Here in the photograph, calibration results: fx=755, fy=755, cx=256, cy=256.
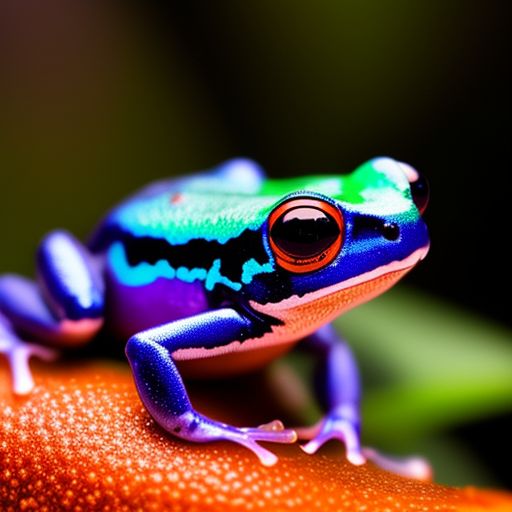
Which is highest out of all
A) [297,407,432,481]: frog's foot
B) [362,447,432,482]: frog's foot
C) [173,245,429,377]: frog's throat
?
[173,245,429,377]: frog's throat

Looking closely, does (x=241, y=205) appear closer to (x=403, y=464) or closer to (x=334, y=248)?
(x=334, y=248)

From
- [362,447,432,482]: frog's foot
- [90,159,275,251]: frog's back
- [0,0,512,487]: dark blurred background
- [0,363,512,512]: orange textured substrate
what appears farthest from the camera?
[0,0,512,487]: dark blurred background

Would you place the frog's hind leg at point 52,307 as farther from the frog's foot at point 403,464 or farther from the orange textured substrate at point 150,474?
the frog's foot at point 403,464

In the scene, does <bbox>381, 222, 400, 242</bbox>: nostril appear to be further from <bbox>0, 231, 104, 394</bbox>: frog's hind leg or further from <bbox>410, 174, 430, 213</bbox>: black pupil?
<bbox>0, 231, 104, 394</bbox>: frog's hind leg

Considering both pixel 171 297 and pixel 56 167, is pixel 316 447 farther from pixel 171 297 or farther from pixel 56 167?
pixel 56 167

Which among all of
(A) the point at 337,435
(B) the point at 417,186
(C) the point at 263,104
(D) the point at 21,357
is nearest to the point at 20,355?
(D) the point at 21,357

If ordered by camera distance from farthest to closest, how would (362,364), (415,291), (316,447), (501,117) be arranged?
(415,291)
(501,117)
(362,364)
(316,447)

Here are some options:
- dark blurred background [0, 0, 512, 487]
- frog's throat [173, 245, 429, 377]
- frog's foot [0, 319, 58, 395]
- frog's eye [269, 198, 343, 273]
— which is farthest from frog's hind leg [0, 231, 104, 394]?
dark blurred background [0, 0, 512, 487]

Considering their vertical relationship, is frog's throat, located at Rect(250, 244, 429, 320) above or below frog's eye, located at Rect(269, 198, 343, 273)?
below

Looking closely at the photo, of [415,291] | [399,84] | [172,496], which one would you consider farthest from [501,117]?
[172,496]
